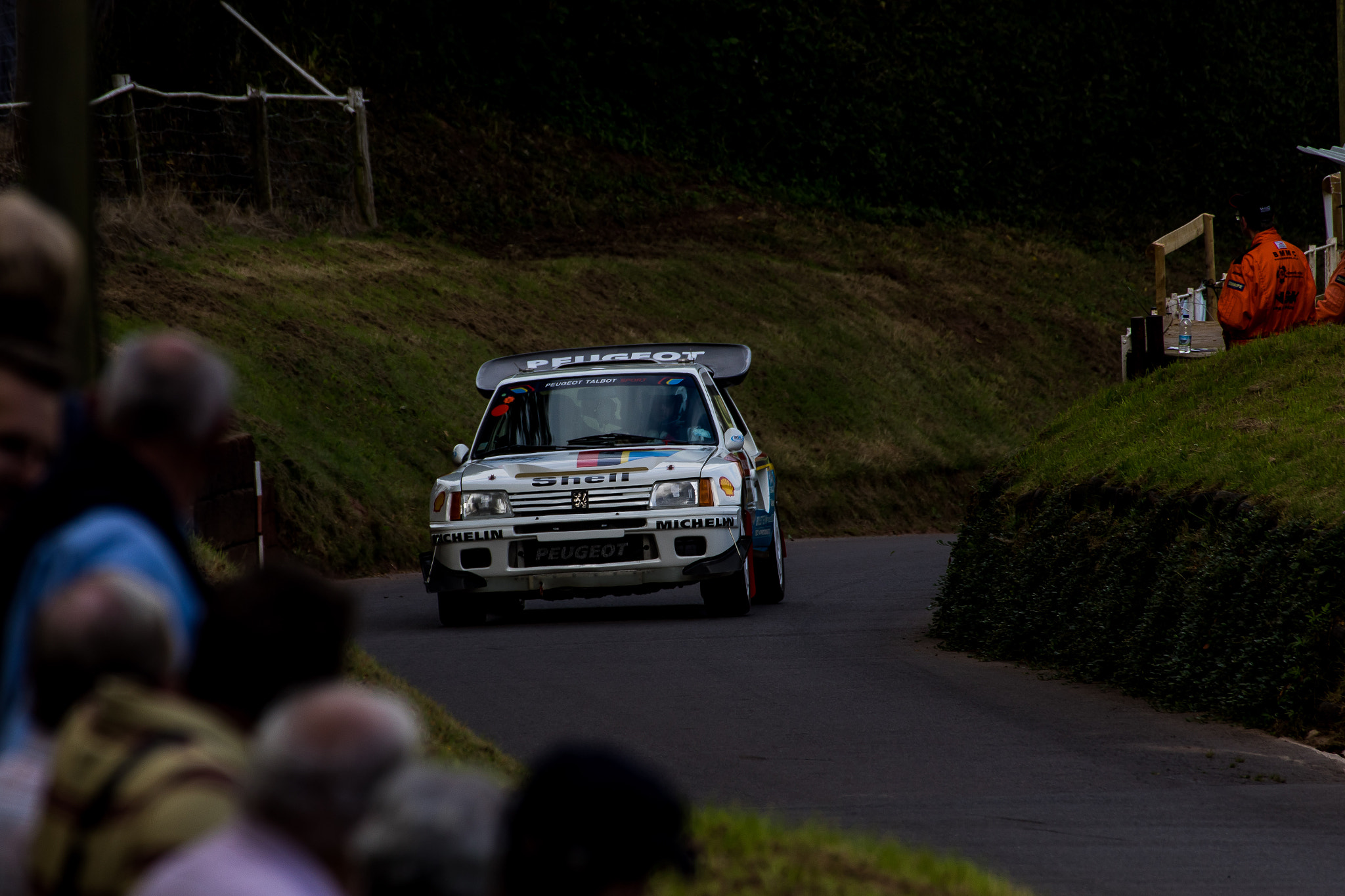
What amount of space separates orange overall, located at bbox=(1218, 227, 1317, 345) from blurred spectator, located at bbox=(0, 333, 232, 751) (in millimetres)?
12211

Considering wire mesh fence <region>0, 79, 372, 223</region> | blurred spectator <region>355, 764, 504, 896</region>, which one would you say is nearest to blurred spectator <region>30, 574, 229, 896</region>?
blurred spectator <region>355, 764, 504, 896</region>

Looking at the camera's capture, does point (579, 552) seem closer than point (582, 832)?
No

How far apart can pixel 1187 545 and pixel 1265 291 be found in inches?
176

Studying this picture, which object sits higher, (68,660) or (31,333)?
(31,333)

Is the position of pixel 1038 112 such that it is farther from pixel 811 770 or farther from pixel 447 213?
pixel 811 770

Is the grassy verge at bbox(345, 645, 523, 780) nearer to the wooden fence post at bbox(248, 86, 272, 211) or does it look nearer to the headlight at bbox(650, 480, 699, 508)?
the headlight at bbox(650, 480, 699, 508)

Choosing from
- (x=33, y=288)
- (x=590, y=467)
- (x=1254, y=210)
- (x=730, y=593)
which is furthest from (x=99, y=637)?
(x=1254, y=210)

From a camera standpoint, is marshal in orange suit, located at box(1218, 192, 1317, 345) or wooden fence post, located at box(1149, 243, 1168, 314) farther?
wooden fence post, located at box(1149, 243, 1168, 314)

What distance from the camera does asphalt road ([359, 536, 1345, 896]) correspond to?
715cm

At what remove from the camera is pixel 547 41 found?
147 feet

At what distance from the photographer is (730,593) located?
15250mm

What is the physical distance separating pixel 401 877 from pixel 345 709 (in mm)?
263

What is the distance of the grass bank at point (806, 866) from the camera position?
485 cm

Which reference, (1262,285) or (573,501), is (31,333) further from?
(1262,285)
